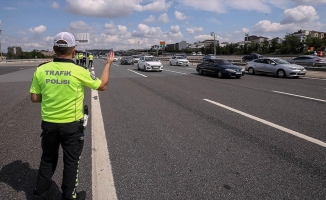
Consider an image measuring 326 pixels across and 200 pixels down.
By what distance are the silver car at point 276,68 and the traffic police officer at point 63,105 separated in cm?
1879

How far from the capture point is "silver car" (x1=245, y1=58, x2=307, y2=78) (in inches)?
734

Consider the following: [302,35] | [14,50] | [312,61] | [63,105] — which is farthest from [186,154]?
[14,50]

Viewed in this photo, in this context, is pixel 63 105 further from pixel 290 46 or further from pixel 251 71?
pixel 290 46

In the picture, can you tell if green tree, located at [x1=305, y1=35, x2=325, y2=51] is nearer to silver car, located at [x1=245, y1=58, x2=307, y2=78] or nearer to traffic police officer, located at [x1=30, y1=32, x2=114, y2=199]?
silver car, located at [x1=245, y1=58, x2=307, y2=78]

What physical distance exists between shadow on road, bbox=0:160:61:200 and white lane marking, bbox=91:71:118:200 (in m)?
0.47

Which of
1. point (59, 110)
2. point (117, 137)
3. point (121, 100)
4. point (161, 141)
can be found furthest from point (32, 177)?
point (121, 100)

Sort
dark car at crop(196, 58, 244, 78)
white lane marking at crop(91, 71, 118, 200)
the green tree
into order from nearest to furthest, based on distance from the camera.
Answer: white lane marking at crop(91, 71, 118, 200), dark car at crop(196, 58, 244, 78), the green tree

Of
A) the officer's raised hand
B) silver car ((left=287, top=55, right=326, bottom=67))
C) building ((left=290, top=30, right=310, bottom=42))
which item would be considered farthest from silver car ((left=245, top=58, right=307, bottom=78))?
building ((left=290, top=30, right=310, bottom=42))

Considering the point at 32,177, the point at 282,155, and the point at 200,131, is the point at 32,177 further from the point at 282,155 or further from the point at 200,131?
the point at 282,155

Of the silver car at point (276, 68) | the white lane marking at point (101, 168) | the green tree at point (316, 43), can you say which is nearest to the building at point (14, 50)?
the green tree at point (316, 43)

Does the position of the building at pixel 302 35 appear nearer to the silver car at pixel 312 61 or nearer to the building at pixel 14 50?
the silver car at pixel 312 61

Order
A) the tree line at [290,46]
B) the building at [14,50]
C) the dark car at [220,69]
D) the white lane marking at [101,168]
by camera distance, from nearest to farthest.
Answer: the white lane marking at [101,168] < the dark car at [220,69] < the tree line at [290,46] < the building at [14,50]

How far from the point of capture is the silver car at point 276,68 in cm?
1864

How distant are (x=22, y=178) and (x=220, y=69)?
55.2 feet
